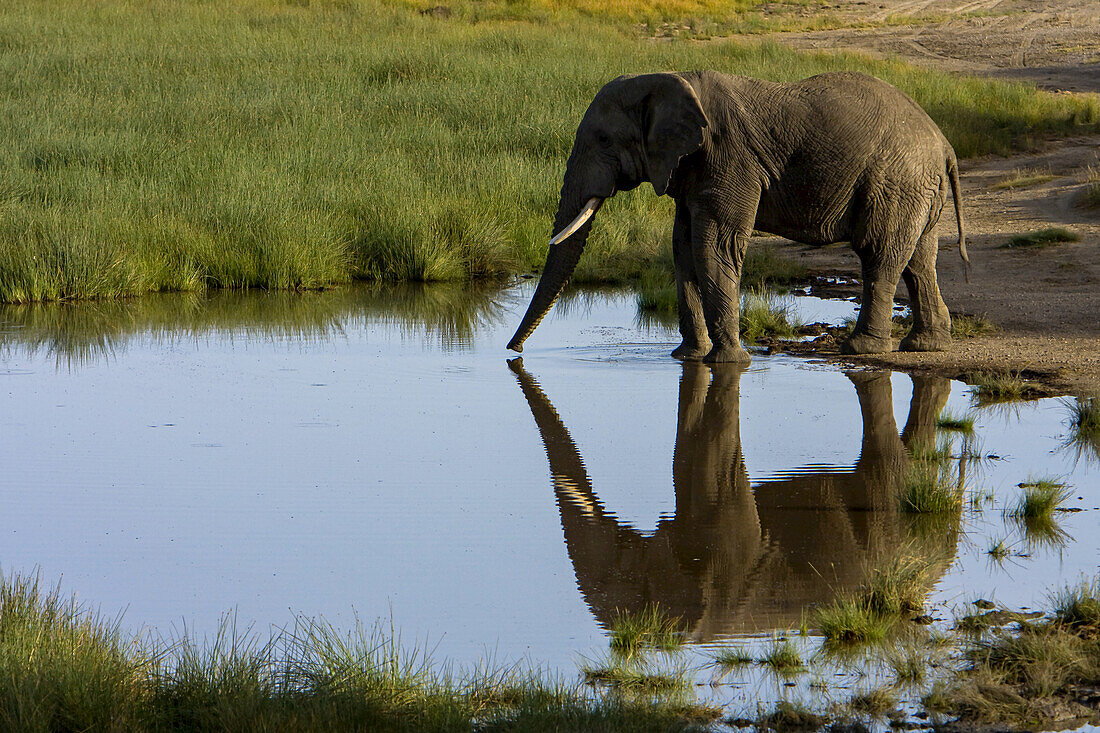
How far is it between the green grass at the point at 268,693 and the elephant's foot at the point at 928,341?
244 inches

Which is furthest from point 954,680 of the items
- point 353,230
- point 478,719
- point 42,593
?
point 353,230

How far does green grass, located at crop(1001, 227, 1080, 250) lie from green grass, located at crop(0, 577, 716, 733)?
1089 cm

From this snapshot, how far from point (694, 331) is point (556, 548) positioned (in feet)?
14.1

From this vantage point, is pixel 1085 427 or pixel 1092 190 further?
pixel 1092 190

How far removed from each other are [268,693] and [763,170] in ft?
20.3

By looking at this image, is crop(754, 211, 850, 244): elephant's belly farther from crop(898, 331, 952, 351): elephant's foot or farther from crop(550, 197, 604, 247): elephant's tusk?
crop(550, 197, 604, 247): elephant's tusk

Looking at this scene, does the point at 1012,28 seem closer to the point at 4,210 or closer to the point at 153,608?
the point at 4,210

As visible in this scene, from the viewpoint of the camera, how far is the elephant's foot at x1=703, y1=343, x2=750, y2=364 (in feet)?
30.6

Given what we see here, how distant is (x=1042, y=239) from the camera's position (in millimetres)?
13852

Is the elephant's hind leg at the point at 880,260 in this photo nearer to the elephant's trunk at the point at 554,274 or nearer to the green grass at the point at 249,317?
the elephant's trunk at the point at 554,274

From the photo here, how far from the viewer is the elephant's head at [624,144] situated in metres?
8.81

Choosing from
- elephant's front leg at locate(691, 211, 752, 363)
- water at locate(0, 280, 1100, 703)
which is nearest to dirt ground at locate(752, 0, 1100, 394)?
water at locate(0, 280, 1100, 703)

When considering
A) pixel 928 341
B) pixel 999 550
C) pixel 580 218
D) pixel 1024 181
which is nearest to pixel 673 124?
pixel 580 218

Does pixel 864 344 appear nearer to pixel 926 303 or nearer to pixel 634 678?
pixel 926 303
